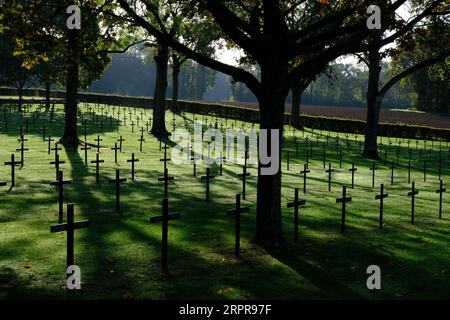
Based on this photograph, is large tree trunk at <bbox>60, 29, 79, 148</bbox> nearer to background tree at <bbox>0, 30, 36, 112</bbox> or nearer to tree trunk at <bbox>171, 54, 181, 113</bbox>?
background tree at <bbox>0, 30, 36, 112</bbox>

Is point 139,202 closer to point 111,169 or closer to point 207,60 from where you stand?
point 207,60

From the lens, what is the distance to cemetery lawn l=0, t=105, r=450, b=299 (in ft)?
28.8

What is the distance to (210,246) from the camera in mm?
11297

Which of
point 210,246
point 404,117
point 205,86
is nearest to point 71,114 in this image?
point 210,246

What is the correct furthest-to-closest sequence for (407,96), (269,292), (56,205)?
(407,96)
(56,205)
(269,292)

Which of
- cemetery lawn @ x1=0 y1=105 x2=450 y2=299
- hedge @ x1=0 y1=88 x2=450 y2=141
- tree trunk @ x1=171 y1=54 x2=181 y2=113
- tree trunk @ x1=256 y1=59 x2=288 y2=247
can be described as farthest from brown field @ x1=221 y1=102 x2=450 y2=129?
tree trunk @ x1=256 y1=59 x2=288 y2=247

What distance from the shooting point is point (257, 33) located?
11188mm

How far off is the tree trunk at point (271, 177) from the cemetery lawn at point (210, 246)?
0.39 metres

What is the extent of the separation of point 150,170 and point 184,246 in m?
11.8

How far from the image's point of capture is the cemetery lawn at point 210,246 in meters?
8.79

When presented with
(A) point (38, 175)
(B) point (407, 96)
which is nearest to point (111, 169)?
(A) point (38, 175)

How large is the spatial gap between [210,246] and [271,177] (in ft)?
6.13

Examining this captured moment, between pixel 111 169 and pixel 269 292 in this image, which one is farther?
pixel 111 169

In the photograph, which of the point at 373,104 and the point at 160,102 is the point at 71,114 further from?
the point at 373,104
